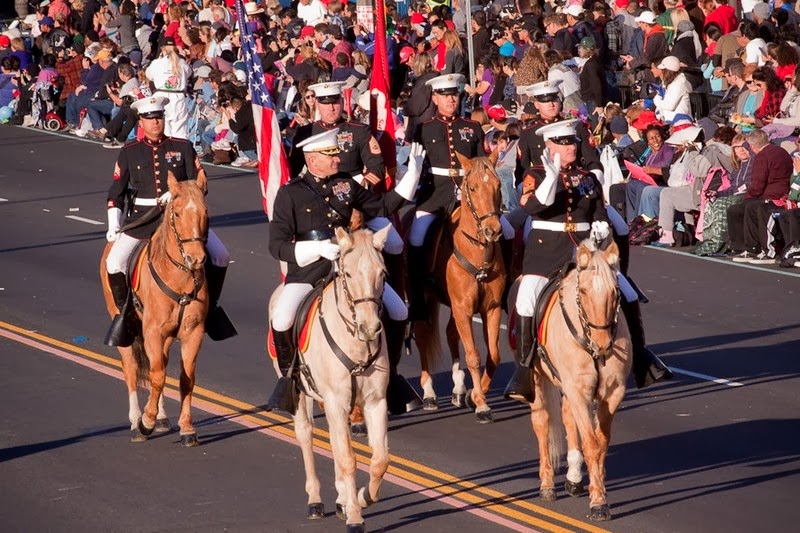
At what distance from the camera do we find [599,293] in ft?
37.6

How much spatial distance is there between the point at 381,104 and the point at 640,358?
5122 millimetres

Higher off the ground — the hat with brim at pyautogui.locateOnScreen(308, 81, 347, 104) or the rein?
the hat with brim at pyautogui.locateOnScreen(308, 81, 347, 104)

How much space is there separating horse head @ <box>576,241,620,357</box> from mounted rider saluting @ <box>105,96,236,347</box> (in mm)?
4406

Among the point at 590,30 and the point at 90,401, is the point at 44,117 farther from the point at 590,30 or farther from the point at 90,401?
the point at 90,401

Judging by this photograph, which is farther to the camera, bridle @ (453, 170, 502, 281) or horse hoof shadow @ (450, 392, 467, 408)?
horse hoof shadow @ (450, 392, 467, 408)

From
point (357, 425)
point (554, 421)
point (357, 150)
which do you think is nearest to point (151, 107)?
point (357, 150)

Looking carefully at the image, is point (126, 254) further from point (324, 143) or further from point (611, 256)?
point (611, 256)

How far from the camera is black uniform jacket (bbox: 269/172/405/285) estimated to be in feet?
41.4

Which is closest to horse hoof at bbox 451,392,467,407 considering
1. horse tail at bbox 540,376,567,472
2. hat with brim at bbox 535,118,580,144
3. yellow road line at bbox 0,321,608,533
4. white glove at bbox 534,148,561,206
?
yellow road line at bbox 0,321,608,533

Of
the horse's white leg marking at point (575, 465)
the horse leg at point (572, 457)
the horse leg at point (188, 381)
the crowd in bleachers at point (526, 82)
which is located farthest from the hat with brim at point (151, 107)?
the horse's white leg marking at point (575, 465)

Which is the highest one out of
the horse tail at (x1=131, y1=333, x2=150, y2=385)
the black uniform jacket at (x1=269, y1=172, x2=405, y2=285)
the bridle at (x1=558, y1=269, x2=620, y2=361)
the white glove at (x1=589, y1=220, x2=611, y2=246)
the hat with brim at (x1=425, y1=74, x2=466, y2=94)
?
the hat with brim at (x1=425, y1=74, x2=466, y2=94)

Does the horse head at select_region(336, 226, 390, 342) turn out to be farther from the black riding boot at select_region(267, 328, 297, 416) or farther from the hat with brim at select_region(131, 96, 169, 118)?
the hat with brim at select_region(131, 96, 169, 118)

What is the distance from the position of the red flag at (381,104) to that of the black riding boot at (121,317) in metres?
3.12

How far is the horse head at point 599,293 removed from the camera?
37.6ft
